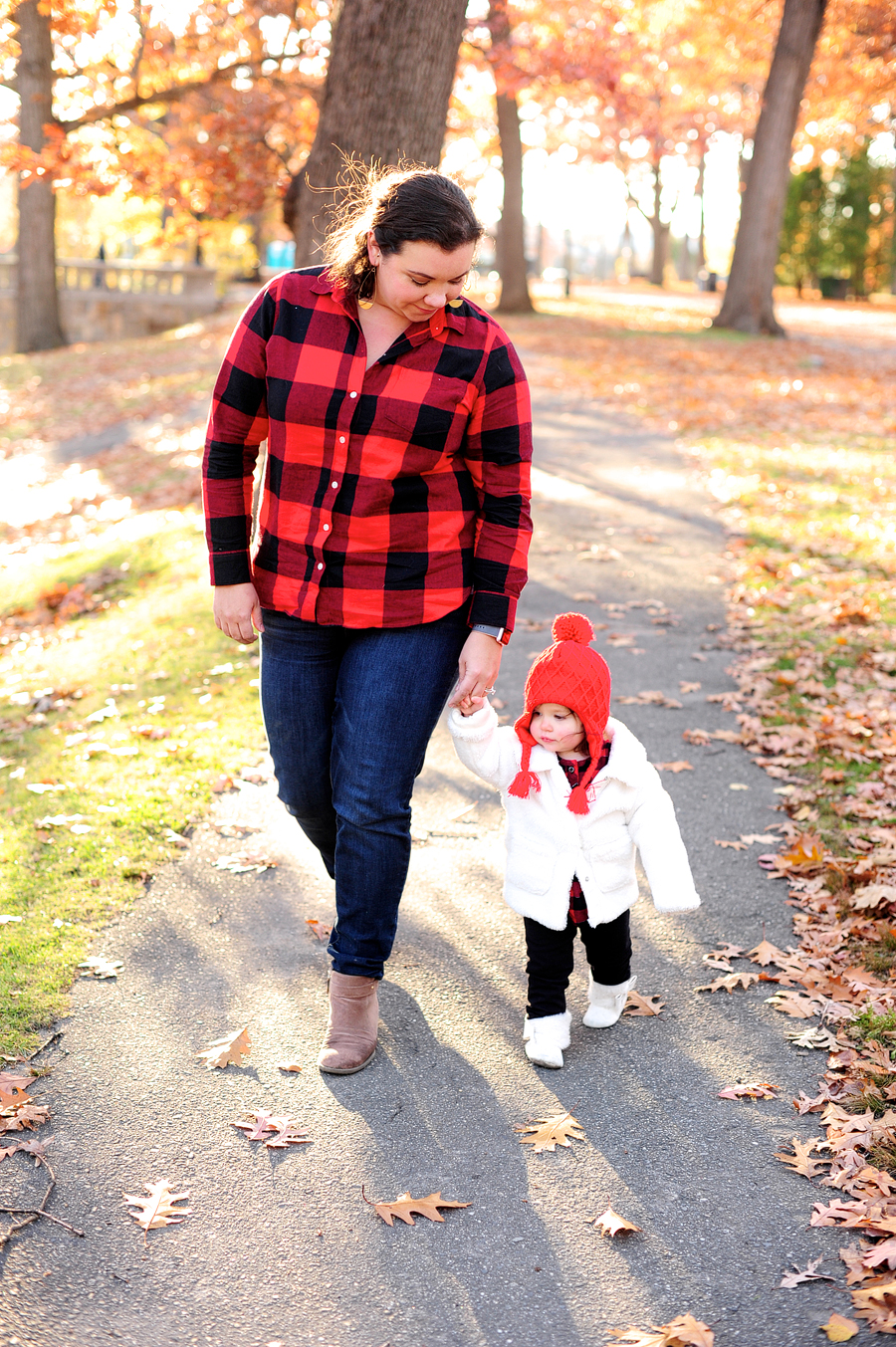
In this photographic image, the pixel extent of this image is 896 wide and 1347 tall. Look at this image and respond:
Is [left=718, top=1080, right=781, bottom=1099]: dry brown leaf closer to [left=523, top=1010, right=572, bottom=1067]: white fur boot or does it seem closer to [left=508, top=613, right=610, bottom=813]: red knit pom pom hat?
[left=523, top=1010, right=572, bottom=1067]: white fur boot

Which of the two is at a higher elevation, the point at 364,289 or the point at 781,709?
the point at 364,289

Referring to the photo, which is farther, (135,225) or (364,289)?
(135,225)

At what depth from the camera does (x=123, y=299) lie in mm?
28906

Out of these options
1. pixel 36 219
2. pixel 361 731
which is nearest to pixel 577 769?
pixel 361 731

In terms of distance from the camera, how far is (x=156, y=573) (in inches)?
335

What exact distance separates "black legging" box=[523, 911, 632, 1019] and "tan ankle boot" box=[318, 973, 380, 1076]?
1.44 feet

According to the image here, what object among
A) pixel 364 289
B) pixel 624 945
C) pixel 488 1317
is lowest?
pixel 488 1317

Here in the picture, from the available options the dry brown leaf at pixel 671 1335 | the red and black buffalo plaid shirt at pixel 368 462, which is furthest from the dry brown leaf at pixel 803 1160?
the red and black buffalo plaid shirt at pixel 368 462

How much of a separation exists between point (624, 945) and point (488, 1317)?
3.52 feet

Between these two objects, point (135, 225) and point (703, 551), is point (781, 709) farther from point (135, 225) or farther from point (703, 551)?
point (135, 225)

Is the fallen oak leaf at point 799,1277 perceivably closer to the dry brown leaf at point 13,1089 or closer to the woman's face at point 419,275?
the dry brown leaf at point 13,1089

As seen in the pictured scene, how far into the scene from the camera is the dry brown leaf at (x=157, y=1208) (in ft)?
8.61

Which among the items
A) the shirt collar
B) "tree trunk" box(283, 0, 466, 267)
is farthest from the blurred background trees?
the shirt collar

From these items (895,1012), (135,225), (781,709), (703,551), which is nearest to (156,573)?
(703,551)
